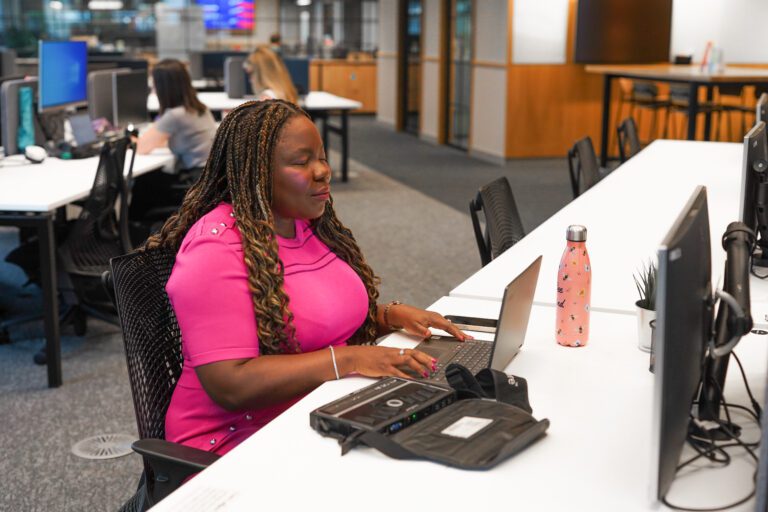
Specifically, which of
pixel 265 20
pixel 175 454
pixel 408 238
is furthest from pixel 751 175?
pixel 265 20

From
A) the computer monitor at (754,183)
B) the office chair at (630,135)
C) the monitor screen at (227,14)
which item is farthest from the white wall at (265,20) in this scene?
the computer monitor at (754,183)

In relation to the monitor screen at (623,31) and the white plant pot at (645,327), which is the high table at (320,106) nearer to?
the monitor screen at (623,31)

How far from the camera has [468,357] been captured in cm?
174

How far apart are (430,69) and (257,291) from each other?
9.87 metres

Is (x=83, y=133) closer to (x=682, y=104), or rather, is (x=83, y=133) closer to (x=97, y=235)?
(x=97, y=235)

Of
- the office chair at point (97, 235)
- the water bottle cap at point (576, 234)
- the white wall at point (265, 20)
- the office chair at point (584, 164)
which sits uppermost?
the white wall at point (265, 20)

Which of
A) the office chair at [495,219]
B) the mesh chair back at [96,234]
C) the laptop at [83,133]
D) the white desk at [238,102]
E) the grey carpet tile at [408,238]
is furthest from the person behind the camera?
the white desk at [238,102]

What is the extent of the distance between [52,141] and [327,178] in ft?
12.1

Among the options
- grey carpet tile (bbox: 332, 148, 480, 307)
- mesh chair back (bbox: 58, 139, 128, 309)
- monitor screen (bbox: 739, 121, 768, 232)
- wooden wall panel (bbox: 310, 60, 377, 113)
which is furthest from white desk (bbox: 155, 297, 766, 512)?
wooden wall panel (bbox: 310, 60, 377, 113)

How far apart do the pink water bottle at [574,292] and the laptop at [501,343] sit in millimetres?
68

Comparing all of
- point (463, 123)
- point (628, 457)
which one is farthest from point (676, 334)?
point (463, 123)

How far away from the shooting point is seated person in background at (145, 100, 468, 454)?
1.54 m

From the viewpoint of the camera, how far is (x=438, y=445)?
130 centimetres

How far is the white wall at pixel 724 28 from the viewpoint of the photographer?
916cm
